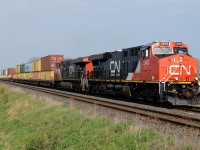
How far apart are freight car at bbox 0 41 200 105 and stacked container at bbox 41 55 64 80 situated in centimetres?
1325

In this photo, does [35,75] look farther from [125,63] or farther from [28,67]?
[125,63]

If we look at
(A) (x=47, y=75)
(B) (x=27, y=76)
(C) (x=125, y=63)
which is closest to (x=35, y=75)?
(B) (x=27, y=76)

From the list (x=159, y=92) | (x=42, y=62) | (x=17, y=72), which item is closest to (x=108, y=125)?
(x=159, y=92)

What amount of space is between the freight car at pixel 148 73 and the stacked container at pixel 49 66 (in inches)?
522

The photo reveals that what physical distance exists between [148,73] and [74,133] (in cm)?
872

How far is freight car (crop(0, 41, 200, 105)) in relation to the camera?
1722 cm

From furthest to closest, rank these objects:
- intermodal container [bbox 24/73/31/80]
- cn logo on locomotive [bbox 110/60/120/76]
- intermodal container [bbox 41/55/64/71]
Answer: intermodal container [bbox 24/73/31/80], intermodal container [bbox 41/55/64/71], cn logo on locomotive [bbox 110/60/120/76]

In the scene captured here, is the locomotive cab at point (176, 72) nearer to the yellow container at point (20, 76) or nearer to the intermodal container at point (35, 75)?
the intermodal container at point (35, 75)

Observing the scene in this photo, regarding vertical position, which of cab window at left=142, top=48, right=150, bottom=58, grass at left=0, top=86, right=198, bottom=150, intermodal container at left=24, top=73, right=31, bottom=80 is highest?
cab window at left=142, top=48, right=150, bottom=58

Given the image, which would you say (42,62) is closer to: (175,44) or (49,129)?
(175,44)

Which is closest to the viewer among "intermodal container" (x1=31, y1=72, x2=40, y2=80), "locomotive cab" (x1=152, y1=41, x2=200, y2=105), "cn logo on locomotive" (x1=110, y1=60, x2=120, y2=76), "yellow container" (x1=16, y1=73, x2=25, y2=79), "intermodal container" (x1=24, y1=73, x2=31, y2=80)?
"locomotive cab" (x1=152, y1=41, x2=200, y2=105)

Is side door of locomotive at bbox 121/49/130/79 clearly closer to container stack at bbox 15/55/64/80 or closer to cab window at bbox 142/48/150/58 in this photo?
cab window at bbox 142/48/150/58

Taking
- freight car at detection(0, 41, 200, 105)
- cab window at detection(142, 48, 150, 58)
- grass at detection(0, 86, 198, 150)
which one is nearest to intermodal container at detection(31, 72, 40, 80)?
freight car at detection(0, 41, 200, 105)

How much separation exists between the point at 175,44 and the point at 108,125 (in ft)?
31.9
